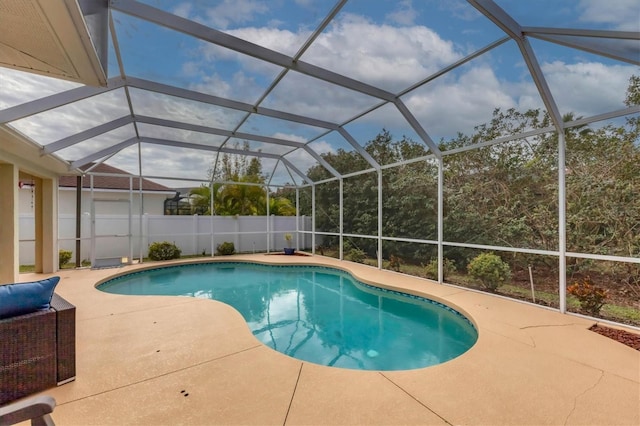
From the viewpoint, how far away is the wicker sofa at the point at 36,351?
95.5 inches

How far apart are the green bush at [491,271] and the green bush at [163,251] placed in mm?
10060

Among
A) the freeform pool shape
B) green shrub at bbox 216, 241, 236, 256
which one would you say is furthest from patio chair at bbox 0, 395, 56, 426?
green shrub at bbox 216, 241, 236, 256

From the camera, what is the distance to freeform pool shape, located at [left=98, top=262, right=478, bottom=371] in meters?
4.40

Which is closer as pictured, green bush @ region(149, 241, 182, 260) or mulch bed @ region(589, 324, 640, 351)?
mulch bed @ region(589, 324, 640, 351)

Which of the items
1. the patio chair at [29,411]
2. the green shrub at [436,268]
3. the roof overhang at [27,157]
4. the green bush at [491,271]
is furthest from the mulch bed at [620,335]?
the roof overhang at [27,157]

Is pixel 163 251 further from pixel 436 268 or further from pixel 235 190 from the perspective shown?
pixel 436 268

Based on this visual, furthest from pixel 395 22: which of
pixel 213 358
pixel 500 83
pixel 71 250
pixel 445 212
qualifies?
pixel 71 250

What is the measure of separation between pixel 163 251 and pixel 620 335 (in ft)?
39.4

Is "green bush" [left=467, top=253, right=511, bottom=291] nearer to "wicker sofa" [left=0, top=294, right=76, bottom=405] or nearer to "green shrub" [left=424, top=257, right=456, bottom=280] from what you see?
"green shrub" [left=424, top=257, right=456, bottom=280]

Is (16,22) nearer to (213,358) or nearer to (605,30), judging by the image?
(213,358)

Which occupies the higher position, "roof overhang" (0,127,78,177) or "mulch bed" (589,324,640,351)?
"roof overhang" (0,127,78,177)

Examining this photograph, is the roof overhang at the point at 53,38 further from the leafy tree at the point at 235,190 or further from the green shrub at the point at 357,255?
the leafy tree at the point at 235,190

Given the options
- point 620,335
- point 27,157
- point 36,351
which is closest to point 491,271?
point 620,335

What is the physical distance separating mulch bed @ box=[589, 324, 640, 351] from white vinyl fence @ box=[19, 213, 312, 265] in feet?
33.4
